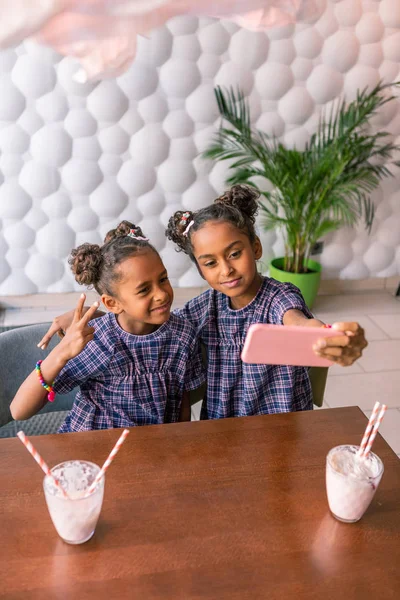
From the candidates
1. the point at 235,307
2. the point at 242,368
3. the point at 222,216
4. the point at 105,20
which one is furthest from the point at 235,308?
the point at 105,20

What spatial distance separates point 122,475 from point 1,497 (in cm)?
23

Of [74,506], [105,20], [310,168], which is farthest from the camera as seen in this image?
[310,168]

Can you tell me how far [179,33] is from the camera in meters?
3.43

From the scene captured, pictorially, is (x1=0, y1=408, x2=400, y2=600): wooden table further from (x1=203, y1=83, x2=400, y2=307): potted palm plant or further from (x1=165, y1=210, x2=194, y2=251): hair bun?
(x1=203, y1=83, x2=400, y2=307): potted palm plant

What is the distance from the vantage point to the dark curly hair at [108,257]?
1538 mm

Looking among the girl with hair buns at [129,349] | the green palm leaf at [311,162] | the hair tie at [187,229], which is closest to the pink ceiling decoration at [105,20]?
the girl with hair buns at [129,349]

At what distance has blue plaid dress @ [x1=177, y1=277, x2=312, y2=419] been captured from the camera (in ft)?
5.51

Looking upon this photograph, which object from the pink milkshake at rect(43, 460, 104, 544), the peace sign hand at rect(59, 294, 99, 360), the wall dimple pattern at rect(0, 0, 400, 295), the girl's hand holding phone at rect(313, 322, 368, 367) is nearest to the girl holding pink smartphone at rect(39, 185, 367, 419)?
the peace sign hand at rect(59, 294, 99, 360)

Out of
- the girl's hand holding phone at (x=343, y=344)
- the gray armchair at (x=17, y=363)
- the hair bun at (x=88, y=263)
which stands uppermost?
the girl's hand holding phone at (x=343, y=344)

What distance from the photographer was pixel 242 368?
1.69m

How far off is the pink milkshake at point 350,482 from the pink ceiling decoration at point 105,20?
751mm

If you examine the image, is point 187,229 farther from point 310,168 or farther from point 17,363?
point 310,168

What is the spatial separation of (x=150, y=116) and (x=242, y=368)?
232cm

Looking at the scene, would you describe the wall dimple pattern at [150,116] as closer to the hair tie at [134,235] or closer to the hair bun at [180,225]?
the hair bun at [180,225]
